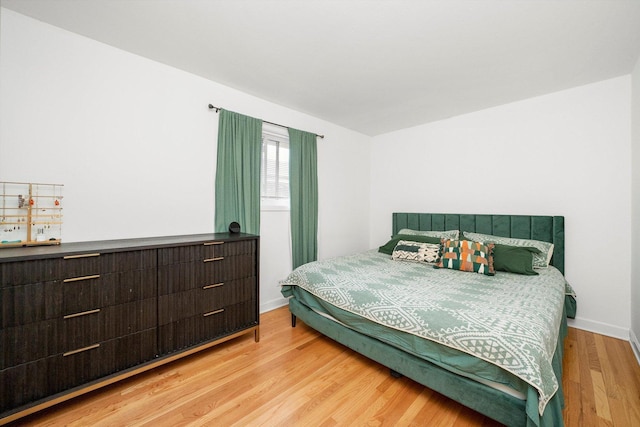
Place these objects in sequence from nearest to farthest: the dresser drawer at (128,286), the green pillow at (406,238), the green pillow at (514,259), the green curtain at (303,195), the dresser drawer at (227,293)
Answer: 1. the dresser drawer at (128,286)
2. the dresser drawer at (227,293)
3. the green pillow at (514,259)
4. the green pillow at (406,238)
5. the green curtain at (303,195)

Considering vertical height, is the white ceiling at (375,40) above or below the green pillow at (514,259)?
above

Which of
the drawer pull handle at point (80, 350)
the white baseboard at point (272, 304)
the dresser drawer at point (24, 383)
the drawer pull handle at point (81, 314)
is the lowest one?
the white baseboard at point (272, 304)

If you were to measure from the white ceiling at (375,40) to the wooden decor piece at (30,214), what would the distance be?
1.19 m

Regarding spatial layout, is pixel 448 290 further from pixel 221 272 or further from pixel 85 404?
pixel 85 404

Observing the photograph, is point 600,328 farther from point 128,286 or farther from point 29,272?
point 29,272

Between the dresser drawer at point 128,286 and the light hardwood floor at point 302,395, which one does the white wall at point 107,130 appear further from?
the light hardwood floor at point 302,395

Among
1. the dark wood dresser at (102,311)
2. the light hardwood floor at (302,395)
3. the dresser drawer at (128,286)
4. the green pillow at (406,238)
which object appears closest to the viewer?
the dark wood dresser at (102,311)

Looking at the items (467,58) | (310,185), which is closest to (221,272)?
(310,185)

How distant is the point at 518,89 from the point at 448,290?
231cm

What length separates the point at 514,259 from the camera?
2453 millimetres

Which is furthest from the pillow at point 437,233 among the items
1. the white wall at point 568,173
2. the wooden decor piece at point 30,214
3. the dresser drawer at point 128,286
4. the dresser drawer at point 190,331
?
the wooden decor piece at point 30,214

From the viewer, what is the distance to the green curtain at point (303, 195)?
3.27m

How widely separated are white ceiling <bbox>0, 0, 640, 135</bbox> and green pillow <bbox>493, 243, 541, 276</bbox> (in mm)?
1661

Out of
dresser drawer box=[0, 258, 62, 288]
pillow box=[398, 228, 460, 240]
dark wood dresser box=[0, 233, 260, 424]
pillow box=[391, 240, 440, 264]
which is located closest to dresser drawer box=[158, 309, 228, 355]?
dark wood dresser box=[0, 233, 260, 424]
